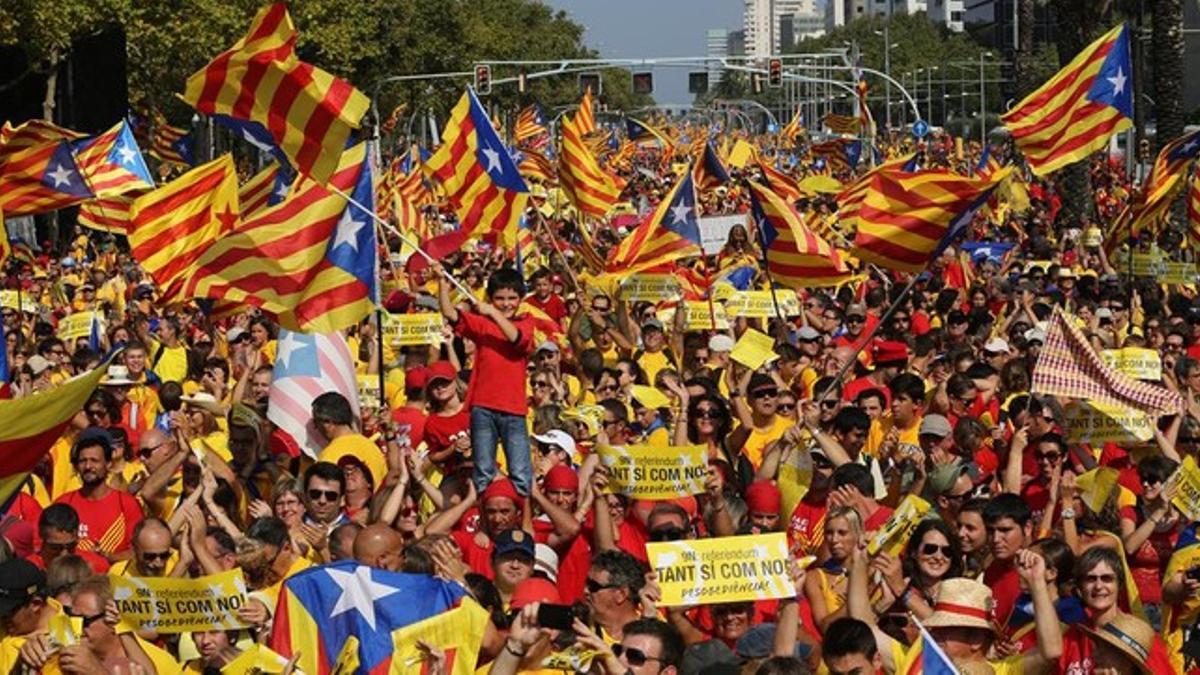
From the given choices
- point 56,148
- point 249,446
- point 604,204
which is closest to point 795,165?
point 604,204

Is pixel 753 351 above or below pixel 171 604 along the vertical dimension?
below

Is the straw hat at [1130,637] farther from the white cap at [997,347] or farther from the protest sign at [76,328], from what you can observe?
the protest sign at [76,328]

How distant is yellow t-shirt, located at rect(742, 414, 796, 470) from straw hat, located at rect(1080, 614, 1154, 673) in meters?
4.46

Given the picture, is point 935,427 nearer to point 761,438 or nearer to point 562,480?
point 761,438

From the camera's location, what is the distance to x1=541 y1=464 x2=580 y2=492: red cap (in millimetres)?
10008

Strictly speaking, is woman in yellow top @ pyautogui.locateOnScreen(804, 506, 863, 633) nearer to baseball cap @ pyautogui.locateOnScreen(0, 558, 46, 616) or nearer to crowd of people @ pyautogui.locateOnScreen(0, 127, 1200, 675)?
crowd of people @ pyautogui.locateOnScreen(0, 127, 1200, 675)

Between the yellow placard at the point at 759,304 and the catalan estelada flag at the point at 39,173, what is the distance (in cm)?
445

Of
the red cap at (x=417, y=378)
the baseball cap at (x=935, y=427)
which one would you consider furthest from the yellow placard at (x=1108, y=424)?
the red cap at (x=417, y=378)

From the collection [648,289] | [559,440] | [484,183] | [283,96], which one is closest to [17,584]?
[559,440]

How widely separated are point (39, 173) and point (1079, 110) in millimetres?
7273

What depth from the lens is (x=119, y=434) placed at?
39.0 feet

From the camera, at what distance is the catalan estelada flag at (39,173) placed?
16.7 m

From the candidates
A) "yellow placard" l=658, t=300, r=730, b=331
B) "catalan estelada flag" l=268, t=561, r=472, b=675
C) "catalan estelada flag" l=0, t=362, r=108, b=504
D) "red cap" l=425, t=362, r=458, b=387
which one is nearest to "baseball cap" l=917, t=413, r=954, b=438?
"red cap" l=425, t=362, r=458, b=387

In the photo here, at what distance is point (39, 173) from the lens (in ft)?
54.9
